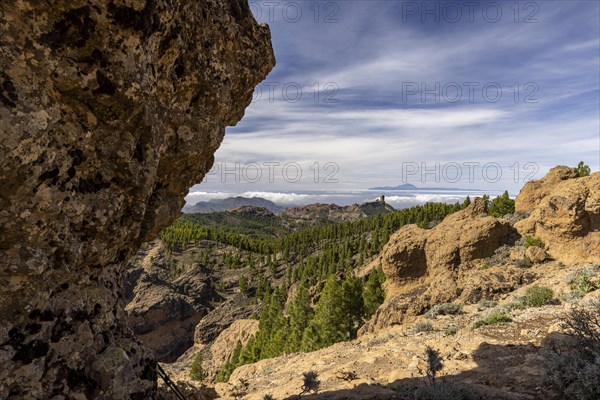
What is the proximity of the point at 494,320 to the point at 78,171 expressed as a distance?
2013 centimetres

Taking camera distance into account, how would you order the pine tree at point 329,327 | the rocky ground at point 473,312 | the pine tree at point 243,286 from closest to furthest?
the rocky ground at point 473,312 < the pine tree at point 329,327 < the pine tree at point 243,286

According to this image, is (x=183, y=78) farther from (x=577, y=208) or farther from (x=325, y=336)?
(x=325, y=336)

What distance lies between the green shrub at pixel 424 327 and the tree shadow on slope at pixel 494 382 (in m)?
5.84

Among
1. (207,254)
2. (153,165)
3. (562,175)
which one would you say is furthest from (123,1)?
(207,254)

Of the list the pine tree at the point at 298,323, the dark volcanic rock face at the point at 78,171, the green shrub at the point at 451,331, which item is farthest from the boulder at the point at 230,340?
the dark volcanic rock face at the point at 78,171

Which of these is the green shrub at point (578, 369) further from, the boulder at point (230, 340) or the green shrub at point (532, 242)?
the boulder at point (230, 340)

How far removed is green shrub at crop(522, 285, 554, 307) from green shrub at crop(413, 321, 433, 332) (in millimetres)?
5361

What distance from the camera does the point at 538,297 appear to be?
775 inches

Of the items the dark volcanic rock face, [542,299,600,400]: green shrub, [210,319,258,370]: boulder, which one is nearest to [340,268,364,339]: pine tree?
[210,319,258,370]: boulder

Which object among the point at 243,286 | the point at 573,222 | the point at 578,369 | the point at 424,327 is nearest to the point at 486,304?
the point at 424,327

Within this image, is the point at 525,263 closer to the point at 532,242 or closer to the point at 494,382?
the point at 532,242

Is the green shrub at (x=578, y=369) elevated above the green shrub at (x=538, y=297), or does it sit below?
above

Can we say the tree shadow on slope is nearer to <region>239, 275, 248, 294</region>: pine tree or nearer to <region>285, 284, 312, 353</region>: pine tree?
<region>285, 284, 312, 353</region>: pine tree

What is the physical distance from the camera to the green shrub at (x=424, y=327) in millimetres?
20969
